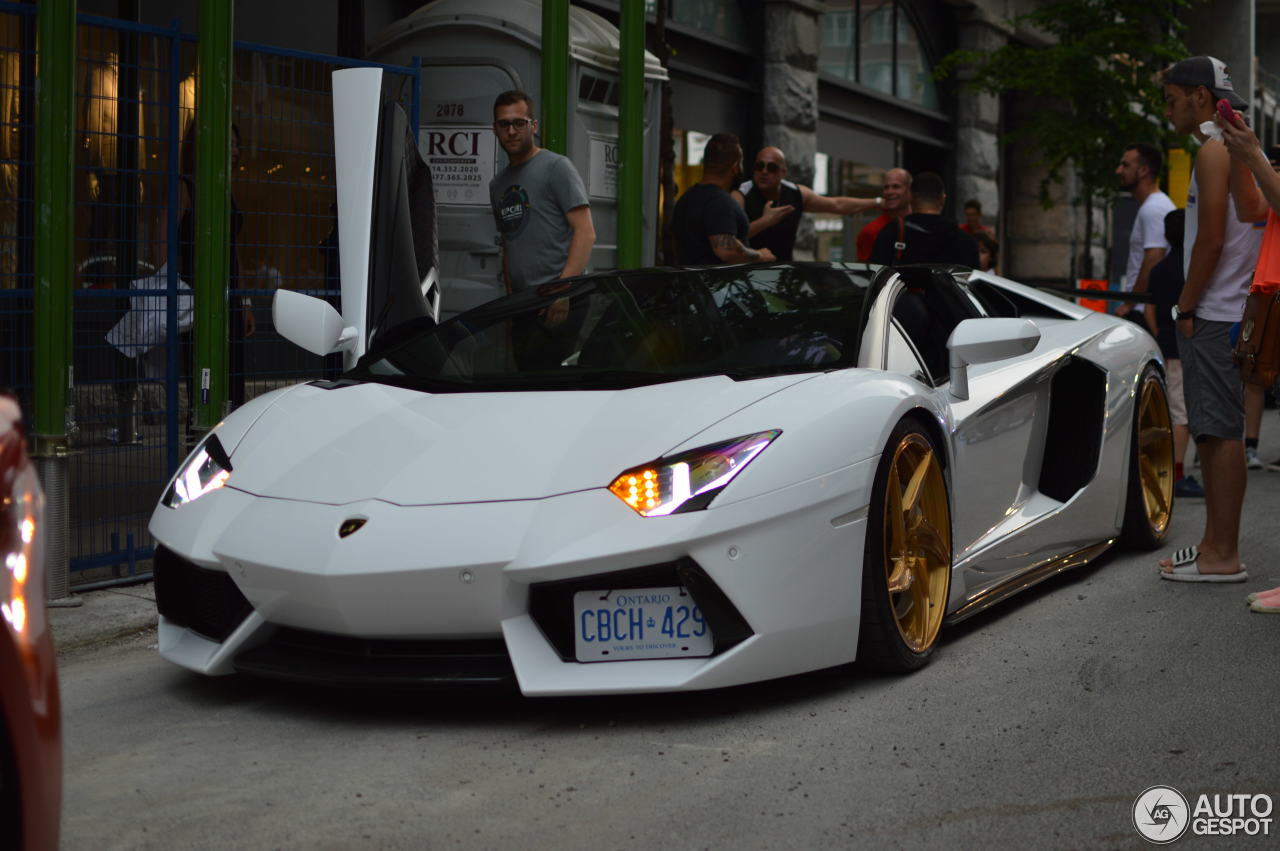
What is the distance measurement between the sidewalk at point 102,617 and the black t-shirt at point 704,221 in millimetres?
3469

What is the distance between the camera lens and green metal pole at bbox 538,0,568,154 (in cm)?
796

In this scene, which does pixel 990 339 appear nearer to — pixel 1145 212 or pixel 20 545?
pixel 20 545

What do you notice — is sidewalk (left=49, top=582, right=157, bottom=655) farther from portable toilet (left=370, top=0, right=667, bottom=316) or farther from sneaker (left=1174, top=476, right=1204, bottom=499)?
sneaker (left=1174, top=476, right=1204, bottom=499)

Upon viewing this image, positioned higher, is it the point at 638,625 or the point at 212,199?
the point at 212,199

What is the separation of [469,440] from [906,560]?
4.00ft

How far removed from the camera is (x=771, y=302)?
5020 mm

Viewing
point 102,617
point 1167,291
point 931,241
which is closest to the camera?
point 102,617

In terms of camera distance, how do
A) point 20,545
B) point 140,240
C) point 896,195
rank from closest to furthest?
point 20,545 < point 140,240 < point 896,195

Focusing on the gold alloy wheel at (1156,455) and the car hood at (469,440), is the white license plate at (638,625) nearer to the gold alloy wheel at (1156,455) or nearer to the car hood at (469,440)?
the car hood at (469,440)

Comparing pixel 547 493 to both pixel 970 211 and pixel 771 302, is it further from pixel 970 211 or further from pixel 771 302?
pixel 970 211

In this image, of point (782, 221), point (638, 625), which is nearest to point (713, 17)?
point (782, 221)

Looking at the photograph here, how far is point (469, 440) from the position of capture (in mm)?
4258

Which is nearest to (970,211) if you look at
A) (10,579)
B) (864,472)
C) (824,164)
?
(824,164)

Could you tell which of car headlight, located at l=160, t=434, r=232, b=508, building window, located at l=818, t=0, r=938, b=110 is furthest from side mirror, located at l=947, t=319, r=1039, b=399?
building window, located at l=818, t=0, r=938, b=110
